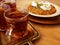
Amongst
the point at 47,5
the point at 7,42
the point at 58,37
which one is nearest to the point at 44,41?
the point at 58,37

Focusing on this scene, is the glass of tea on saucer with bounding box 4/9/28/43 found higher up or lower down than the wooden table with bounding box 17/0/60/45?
higher up

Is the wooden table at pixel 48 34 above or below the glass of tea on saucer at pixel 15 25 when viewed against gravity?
below

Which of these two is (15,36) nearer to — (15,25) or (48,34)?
(15,25)

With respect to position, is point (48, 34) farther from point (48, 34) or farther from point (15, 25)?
point (15, 25)

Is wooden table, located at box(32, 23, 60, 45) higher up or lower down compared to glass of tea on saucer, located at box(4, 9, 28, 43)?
lower down

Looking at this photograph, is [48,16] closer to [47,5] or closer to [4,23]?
[47,5]

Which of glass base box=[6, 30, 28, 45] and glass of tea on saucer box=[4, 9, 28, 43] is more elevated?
glass of tea on saucer box=[4, 9, 28, 43]

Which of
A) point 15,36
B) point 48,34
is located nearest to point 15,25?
point 15,36

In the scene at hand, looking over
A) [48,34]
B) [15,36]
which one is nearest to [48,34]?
[48,34]
